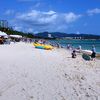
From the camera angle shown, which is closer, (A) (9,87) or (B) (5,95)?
(B) (5,95)

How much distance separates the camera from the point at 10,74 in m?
11.5

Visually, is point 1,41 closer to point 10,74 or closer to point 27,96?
point 10,74

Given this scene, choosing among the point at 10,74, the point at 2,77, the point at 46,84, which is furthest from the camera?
the point at 10,74

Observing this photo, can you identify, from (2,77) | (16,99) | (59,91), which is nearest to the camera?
(16,99)

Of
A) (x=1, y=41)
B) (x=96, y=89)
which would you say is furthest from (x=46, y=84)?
(x=1, y=41)

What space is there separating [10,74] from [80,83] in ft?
9.45

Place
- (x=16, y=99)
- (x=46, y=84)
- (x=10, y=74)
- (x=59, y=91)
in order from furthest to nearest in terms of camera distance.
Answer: (x=10, y=74) < (x=46, y=84) < (x=59, y=91) < (x=16, y=99)

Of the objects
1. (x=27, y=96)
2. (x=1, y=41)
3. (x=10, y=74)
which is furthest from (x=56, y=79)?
(x=1, y=41)

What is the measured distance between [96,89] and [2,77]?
136 inches

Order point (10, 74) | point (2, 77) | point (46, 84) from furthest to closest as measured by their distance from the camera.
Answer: point (10, 74), point (2, 77), point (46, 84)

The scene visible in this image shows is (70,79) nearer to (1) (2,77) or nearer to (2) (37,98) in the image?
(1) (2,77)

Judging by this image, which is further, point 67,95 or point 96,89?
point 96,89

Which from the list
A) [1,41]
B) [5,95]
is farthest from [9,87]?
[1,41]

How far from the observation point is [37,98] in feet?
26.1
